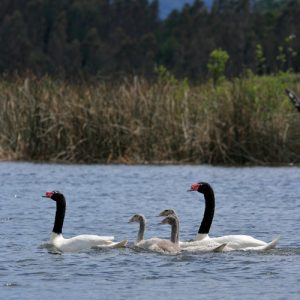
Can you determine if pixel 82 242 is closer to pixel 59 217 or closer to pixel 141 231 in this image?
pixel 141 231

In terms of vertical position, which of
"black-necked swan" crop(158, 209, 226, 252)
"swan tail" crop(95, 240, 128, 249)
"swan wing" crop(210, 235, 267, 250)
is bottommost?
"swan tail" crop(95, 240, 128, 249)

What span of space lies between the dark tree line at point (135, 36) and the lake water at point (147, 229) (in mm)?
38666

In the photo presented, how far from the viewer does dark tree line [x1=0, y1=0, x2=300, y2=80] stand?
229 feet

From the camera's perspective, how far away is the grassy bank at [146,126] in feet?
93.2

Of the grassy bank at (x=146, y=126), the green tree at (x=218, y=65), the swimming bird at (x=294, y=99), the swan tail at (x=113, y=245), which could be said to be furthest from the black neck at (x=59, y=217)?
the green tree at (x=218, y=65)

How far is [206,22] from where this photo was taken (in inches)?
3393

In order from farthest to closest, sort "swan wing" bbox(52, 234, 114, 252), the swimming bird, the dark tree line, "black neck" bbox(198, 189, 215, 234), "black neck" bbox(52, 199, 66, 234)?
the dark tree line, the swimming bird, "black neck" bbox(198, 189, 215, 234), "black neck" bbox(52, 199, 66, 234), "swan wing" bbox(52, 234, 114, 252)

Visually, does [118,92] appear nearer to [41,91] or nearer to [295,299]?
[41,91]

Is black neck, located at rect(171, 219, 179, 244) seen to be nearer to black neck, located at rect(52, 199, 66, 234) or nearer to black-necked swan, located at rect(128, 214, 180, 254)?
black-necked swan, located at rect(128, 214, 180, 254)

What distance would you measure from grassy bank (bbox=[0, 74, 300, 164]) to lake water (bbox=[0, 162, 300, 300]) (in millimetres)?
791

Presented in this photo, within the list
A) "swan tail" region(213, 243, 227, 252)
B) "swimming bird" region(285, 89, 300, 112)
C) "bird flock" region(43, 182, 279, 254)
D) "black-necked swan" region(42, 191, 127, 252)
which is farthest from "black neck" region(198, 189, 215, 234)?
"swimming bird" region(285, 89, 300, 112)

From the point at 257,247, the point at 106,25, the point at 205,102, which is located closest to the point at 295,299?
the point at 257,247

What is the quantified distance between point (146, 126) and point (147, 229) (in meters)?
10.9

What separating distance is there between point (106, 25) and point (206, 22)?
23.5 feet
